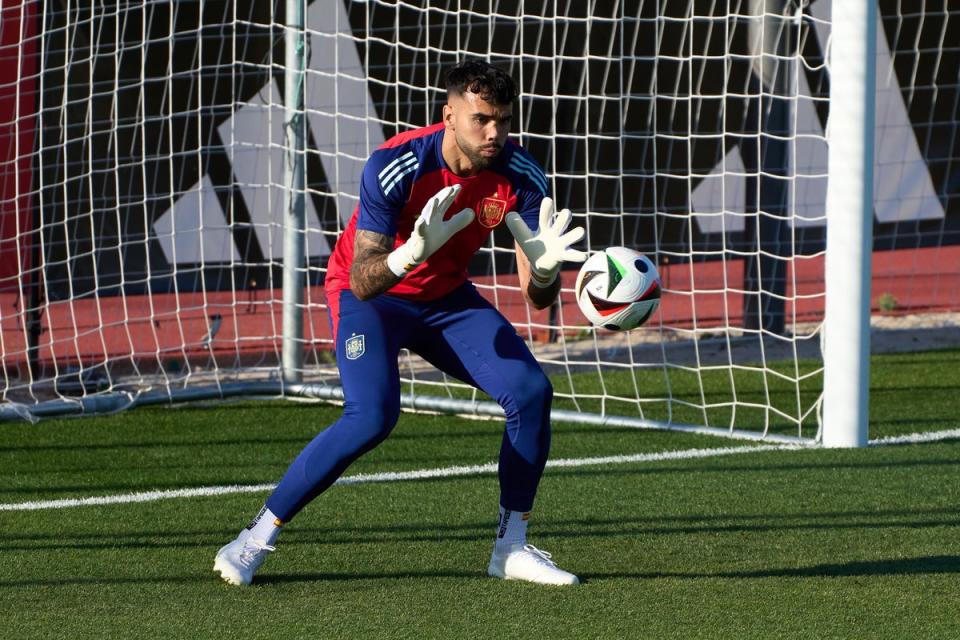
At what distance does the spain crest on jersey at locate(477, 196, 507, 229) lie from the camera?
4723 mm

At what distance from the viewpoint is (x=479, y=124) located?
14.6 ft

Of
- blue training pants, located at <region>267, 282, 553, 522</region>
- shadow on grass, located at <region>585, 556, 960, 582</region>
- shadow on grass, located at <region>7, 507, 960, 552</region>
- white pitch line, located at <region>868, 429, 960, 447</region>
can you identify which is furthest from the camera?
white pitch line, located at <region>868, 429, 960, 447</region>

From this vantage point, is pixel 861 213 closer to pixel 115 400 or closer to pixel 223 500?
pixel 223 500

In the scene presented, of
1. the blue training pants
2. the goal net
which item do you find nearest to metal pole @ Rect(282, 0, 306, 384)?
the goal net

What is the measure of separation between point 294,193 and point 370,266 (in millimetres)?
4914

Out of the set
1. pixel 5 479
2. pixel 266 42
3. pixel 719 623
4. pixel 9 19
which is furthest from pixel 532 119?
pixel 719 623

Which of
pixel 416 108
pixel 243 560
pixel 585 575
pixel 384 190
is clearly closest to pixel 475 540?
pixel 585 575

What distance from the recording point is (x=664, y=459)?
7020 mm

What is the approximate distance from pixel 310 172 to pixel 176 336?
1.58 m

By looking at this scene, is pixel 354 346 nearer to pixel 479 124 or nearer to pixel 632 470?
pixel 479 124

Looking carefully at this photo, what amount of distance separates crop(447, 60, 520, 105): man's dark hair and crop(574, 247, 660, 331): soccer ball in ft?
2.12

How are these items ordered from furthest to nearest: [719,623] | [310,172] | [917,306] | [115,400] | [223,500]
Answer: [917,306] < [310,172] < [115,400] < [223,500] < [719,623]

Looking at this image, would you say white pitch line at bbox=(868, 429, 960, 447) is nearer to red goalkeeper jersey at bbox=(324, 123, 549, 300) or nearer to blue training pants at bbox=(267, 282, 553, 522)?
blue training pants at bbox=(267, 282, 553, 522)

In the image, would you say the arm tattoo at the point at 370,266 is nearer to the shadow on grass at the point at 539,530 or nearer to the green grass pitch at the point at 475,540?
the green grass pitch at the point at 475,540
